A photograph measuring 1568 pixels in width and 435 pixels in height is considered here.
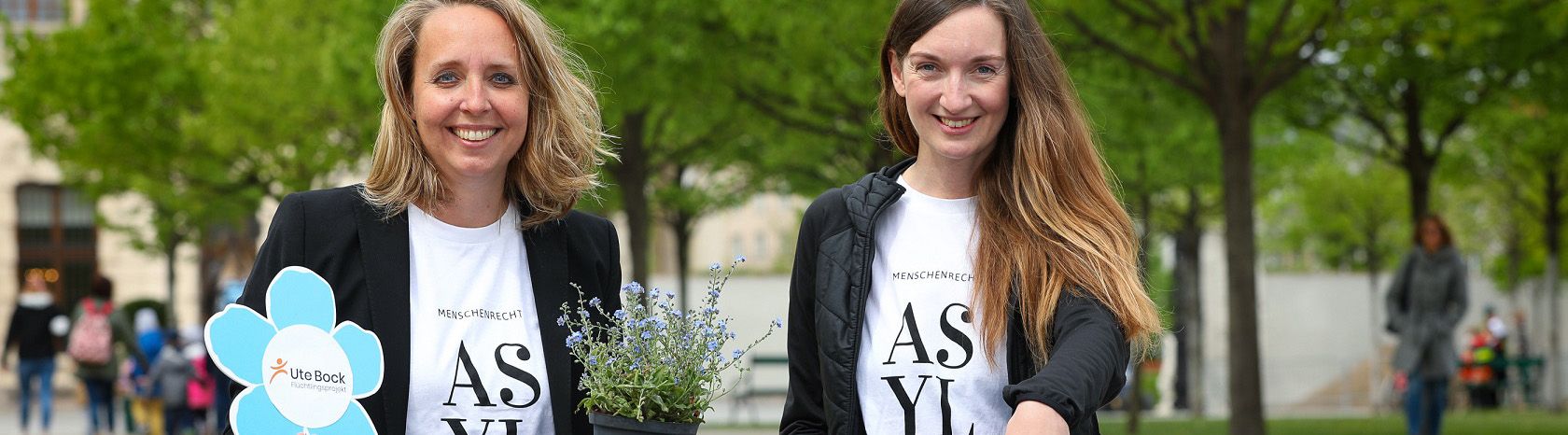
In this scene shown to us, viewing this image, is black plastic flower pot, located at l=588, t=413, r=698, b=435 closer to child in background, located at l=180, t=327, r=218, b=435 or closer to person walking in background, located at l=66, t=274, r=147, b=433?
child in background, located at l=180, t=327, r=218, b=435

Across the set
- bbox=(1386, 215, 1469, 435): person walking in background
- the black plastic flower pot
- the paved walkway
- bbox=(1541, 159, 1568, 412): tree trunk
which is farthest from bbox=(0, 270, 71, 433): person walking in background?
bbox=(1541, 159, 1568, 412): tree trunk

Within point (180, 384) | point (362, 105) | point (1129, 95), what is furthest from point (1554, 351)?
point (180, 384)

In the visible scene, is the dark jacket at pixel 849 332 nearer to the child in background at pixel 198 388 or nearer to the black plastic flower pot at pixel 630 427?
the black plastic flower pot at pixel 630 427

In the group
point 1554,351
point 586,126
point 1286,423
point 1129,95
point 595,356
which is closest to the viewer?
point 595,356

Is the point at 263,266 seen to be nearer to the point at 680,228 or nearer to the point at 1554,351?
the point at 680,228

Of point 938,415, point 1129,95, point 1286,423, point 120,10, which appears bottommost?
point 1286,423

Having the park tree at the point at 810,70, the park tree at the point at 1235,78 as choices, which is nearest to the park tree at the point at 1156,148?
the park tree at the point at 1235,78

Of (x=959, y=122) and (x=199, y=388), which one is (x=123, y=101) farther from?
(x=959, y=122)

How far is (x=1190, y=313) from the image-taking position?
29.3 metres

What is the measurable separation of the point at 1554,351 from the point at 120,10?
20.2 m

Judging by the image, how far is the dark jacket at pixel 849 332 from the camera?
266 centimetres

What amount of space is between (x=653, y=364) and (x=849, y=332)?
0.42 metres

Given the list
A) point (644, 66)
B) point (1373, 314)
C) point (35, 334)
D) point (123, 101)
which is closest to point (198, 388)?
point (35, 334)

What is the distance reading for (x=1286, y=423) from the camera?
17.2m
